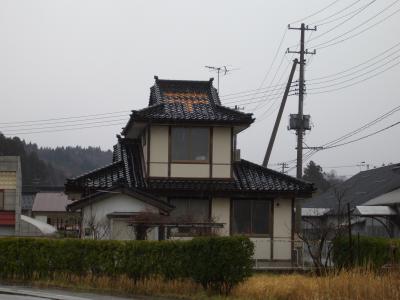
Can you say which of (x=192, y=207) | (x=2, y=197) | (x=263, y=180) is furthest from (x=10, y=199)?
(x=263, y=180)

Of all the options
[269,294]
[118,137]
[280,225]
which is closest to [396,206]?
[280,225]

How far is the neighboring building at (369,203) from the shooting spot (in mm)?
31609

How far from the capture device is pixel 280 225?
27.2 meters

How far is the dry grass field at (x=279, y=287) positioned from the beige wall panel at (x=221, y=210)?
10.4 m

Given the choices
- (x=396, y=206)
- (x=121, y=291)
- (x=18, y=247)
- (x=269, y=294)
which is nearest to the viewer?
(x=269, y=294)

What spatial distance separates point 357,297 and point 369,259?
20.0ft

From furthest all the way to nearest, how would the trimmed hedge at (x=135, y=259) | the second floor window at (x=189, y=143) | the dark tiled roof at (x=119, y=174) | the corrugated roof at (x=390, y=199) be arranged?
A: the corrugated roof at (x=390, y=199)
the second floor window at (x=189, y=143)
the dark tiled roof at (x=119, y=174)
the trimmed hedge at (x=135, y=259)

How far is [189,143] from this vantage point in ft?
88.4

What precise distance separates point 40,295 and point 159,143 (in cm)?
1239

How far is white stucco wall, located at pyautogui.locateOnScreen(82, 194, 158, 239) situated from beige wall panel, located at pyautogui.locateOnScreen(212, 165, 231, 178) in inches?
175

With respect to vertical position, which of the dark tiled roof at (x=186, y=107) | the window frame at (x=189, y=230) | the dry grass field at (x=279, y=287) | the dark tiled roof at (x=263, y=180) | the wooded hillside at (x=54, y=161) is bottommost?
the dry grass field at (x=279, y=287)

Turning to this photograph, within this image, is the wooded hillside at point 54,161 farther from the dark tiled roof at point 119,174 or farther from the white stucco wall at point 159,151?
the white stucco wall at point 159,151

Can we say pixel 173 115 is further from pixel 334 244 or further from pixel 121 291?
pixel 121 291

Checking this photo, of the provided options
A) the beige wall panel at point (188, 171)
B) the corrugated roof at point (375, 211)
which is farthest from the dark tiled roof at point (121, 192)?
the corrugated roof at point (375, 211)
